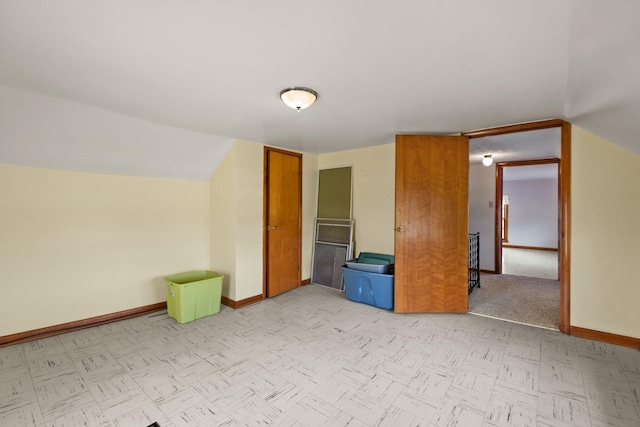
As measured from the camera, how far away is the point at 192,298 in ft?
10.00

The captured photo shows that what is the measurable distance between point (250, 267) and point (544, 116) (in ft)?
11.9

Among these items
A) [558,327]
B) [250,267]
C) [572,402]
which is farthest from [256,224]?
[558,327]

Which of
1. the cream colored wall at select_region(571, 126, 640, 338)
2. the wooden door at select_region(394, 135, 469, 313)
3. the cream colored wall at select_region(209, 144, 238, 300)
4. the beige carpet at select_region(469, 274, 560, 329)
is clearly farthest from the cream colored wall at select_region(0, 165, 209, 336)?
the cream colored wall at select_region(571, 126, 640, 338)

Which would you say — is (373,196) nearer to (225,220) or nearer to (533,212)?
(225,220)

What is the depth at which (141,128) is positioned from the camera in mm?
2803

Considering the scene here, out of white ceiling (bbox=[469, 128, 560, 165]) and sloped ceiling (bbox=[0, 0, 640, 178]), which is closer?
sloped ceiling (bbox=[0, 0, 640, 178])

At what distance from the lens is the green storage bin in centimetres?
298

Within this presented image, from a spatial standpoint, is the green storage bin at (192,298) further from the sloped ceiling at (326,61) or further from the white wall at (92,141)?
the sloped ceiling at (326,61)

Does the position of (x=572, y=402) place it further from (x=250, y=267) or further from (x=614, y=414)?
(x=250, y=267)

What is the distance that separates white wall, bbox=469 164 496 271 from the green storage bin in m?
4.90

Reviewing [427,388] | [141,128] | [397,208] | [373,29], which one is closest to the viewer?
[373,29]

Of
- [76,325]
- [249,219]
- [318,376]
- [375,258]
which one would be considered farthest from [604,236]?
[76,325]

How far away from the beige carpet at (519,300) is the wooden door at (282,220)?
248cm

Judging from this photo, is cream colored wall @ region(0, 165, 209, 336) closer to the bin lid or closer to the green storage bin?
the green storage bin
